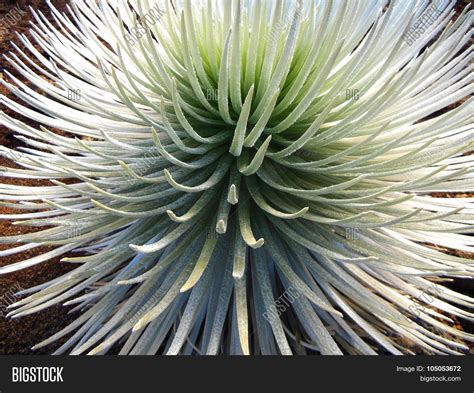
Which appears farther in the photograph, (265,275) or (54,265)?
(54,265)

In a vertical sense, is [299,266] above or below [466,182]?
below

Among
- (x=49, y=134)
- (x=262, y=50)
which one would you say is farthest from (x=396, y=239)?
(x=49, y=134)

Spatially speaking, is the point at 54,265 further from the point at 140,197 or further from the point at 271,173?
the point at 271,173

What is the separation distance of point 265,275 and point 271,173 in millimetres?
164

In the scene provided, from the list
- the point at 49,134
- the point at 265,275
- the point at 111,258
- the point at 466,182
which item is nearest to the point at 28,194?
the point at 49,134

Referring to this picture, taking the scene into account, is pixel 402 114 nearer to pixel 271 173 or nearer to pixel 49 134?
pixel 271 173

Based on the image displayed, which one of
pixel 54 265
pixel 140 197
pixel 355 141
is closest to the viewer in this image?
pixel 140 197

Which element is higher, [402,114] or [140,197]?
[402,114]

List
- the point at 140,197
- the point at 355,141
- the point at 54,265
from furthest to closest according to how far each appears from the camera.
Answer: the point at 54,265, the point at 355,141, the point at 140,197

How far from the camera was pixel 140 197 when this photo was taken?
766 millimetres

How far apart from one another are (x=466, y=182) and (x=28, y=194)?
74cm

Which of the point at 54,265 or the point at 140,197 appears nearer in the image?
the point at 140,197

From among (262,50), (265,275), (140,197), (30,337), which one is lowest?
(30,337)

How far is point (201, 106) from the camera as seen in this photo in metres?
0.91
